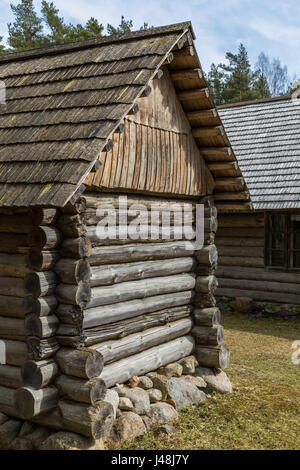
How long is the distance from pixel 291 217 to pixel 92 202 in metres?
8.60

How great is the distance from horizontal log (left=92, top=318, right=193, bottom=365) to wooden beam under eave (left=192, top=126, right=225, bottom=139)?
2818mm

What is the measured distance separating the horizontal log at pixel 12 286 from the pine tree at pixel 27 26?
25.3m

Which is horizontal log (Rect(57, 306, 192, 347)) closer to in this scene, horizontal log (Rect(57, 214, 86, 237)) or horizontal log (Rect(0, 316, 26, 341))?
horizontal log (Rect(0, 316, 26, 341))

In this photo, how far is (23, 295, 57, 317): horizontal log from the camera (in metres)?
5.20

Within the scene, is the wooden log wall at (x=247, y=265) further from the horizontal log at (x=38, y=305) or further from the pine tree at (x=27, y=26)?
the pine tree at (x=27, y=26)

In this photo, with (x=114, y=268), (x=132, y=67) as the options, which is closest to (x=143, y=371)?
(x=114, y=268)

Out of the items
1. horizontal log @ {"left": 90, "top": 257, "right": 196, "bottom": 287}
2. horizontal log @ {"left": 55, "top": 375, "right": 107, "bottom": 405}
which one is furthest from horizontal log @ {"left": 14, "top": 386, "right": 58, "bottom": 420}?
horizontal log @ {"left": 90, "top": 257, "right": 196, "bottom": 287}

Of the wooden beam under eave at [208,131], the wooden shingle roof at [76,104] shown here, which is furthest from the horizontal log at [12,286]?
the wooden beam under eave at [208,131]

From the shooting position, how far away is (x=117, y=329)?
6156 millimetres

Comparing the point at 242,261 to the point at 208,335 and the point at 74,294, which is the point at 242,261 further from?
the point at 74,294

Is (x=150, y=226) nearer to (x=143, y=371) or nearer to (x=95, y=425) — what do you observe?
(x=143, y=371)

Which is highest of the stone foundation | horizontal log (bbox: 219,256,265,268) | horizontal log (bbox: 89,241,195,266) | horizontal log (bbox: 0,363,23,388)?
horizontal log (bbox: 89,241,195,266)

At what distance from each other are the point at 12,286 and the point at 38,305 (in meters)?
0.62
